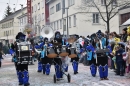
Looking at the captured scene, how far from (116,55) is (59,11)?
34070mm

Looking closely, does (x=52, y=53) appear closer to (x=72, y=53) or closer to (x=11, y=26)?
(x=72, y=53)

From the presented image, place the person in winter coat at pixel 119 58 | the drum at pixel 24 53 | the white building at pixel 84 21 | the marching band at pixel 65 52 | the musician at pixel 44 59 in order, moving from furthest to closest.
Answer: the white building at pixel 84 21, the musician at pixel 44 59, the person in winter coat at pixel 119 58, the marching band at pixel 65 52, the drum at pixel 24 53

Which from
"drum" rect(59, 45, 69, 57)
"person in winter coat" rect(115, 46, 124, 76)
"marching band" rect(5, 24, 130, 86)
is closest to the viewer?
"marching band" rect(5, 24, 130, 86)

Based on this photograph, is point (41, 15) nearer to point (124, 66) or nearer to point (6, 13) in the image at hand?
point (124, 66)

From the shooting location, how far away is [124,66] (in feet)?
44.0

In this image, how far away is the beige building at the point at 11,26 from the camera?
83350mm

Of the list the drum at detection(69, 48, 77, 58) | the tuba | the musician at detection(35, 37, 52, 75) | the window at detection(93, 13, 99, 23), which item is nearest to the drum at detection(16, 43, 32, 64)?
the drum at detection(69, 48, 77, 58)

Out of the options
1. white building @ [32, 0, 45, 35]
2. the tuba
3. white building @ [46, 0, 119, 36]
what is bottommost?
the tuba

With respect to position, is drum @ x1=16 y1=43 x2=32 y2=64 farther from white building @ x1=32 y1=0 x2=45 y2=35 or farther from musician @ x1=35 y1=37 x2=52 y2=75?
white building @ x1=32 y1=0 x2=45 y2=35

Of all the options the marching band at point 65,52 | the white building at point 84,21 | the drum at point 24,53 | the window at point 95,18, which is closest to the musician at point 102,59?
the marching band at point 65,52

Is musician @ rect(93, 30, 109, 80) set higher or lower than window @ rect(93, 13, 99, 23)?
lower

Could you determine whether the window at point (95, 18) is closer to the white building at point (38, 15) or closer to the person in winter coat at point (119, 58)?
the white building at point (38, 15)

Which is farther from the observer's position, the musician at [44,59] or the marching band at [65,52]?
the musician at [44,59]

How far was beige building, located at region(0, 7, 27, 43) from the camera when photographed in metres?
83.3
